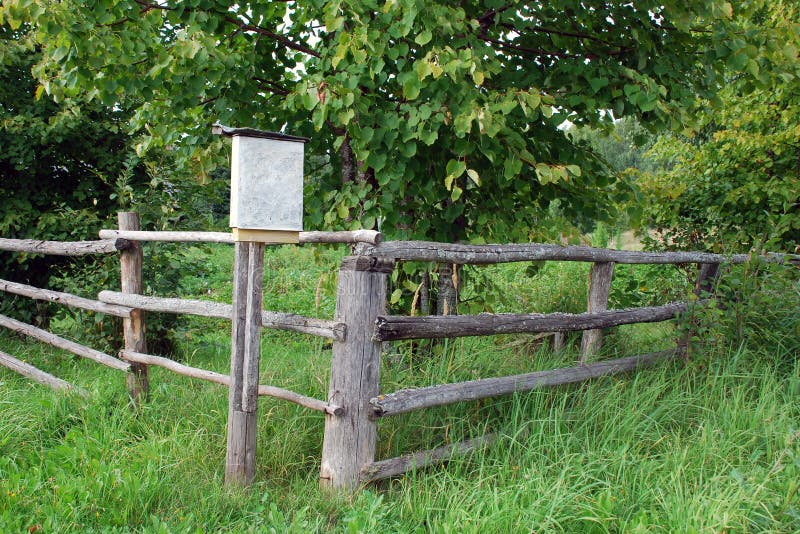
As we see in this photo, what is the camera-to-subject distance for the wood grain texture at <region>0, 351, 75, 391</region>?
15.7ft

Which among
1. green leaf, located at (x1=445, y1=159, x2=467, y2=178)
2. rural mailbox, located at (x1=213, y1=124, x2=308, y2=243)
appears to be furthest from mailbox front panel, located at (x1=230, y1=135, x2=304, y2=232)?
green leaf, located at (x1=445, y1=159, x2=467, y2=178)

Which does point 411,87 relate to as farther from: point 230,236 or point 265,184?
point 230,236

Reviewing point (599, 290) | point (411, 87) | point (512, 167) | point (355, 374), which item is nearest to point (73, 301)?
point (355, 374)

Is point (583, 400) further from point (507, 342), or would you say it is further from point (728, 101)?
point (728, 101)

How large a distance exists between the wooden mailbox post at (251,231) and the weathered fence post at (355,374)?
382 mm

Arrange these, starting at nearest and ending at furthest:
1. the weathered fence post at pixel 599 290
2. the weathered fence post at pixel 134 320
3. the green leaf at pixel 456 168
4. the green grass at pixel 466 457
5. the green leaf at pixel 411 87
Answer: the green grass at pixel 466 457 < the green leaf at pixel 411 87 < the green leaf at pixel 456 168 < the weathered fence post at pixel 134 320 < the weathered fence post at pixel 599 290

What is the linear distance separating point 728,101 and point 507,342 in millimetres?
5479

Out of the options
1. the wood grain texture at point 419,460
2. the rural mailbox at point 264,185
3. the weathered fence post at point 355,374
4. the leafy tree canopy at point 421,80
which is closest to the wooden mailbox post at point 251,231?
the rural mailbox at point 264,185

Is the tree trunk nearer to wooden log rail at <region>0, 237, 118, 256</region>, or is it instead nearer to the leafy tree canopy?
the leafy tree canopy

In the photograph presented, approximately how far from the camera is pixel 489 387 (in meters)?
3.69

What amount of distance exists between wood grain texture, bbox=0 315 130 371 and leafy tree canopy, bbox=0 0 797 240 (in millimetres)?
1600

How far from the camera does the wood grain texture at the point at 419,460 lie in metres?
3.24

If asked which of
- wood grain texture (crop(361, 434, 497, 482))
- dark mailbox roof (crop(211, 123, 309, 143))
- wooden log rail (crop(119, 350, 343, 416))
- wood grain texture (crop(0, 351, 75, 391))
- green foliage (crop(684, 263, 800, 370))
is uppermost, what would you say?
dark mailbox roof (crop(211, 123, 309, 143))

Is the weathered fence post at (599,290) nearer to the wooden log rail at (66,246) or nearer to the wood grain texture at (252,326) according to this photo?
the wood grain texture at (252,326)
